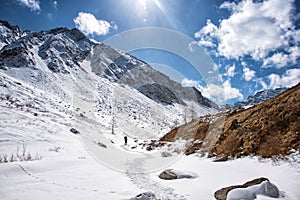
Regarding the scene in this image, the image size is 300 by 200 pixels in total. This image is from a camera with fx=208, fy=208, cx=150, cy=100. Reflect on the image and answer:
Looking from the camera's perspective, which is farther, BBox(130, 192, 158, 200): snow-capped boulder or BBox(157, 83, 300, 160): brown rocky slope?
BBox(157, 83, 300, 160): brown rocky slope

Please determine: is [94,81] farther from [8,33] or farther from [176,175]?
[8,33]

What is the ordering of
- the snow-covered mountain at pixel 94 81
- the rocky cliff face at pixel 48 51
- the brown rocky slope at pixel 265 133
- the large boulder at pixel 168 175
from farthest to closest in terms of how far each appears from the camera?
the rocky cliff face at pixel 48 51
the snow-covered mountain at pixel 94 81
the brown rocky slope at pixel 265 133
the large boulder at pixel 168 175

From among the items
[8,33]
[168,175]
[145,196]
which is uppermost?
[8,33]

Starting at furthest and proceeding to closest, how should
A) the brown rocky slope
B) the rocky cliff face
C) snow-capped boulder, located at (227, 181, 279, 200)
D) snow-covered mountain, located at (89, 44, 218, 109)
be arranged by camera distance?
snow-covered mountain, located at (89, 44, 218, 109) < the rocky cliff face < the brown rocky slope < snow-capped boulder, located at (227, 181, 279, 200)

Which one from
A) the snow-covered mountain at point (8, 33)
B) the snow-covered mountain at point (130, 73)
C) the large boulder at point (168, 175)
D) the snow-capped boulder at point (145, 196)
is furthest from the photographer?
the snow-covered mountain at point (8, 33)

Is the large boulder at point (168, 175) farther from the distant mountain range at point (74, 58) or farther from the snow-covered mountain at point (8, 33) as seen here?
the snow-covered mountain at point (8, 33)

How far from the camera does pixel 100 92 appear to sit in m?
93.6

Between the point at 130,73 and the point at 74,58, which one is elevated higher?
the point at 130,73

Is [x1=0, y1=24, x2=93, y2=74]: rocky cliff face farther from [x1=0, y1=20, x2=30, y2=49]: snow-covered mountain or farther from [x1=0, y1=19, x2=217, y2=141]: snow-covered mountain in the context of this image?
[x1=0, y1=20, x2=30, y2=49]: snow-covered mountain

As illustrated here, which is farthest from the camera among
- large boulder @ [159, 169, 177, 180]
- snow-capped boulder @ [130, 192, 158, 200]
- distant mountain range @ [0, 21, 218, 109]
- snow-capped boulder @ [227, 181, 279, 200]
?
distant mountain range @ [0, 21, 218, 109]

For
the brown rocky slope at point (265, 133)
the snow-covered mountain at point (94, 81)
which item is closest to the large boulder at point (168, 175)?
the brown rocky slope at point (265, 133)

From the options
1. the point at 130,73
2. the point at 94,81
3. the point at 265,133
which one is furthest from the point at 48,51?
the point at 265,133

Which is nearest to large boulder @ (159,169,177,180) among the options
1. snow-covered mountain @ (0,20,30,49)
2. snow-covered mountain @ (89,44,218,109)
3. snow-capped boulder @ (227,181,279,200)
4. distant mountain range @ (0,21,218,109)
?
snow-capped boulder @ (227,181,279,200)

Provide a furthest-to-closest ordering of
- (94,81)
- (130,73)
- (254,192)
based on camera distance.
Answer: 1. (130,73)
2. (94,81)
3. (254,192)
